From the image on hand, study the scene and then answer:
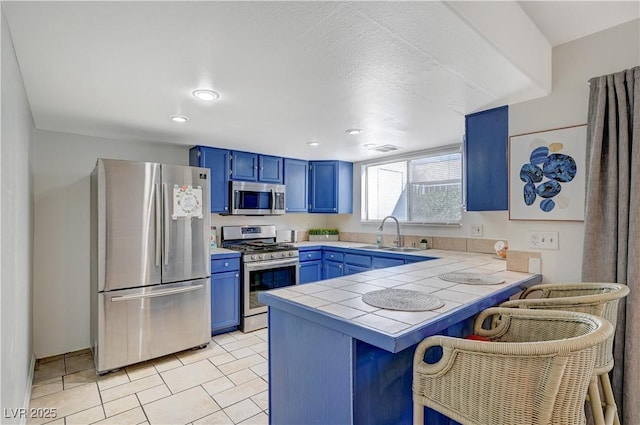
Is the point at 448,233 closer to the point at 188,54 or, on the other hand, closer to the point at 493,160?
the point at 493,160

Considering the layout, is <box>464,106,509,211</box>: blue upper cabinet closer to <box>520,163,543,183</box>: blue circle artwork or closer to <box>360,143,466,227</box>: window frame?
<box>520,163,543,183</box>: blue circle artwork

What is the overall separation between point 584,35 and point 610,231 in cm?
113

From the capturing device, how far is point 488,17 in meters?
1.40

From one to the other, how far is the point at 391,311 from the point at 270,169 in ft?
10.4

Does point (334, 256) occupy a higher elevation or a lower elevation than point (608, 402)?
higher

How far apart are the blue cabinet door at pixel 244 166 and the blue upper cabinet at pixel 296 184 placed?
1.58 ft

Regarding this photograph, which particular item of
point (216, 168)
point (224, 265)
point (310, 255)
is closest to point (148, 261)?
point (224, 265)

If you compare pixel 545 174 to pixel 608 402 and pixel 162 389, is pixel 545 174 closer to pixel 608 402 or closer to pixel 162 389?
pixel 608 402

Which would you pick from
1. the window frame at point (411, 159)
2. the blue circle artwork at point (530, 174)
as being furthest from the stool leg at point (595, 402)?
the window frame at point (411, 159)

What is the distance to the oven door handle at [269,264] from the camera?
357 centimetres

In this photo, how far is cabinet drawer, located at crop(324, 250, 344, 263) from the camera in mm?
4172

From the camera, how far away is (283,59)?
5.30ft

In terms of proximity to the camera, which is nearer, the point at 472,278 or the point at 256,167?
the point at 472,278

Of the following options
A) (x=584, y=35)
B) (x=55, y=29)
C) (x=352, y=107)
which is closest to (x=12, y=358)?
(x=55, y=29)
